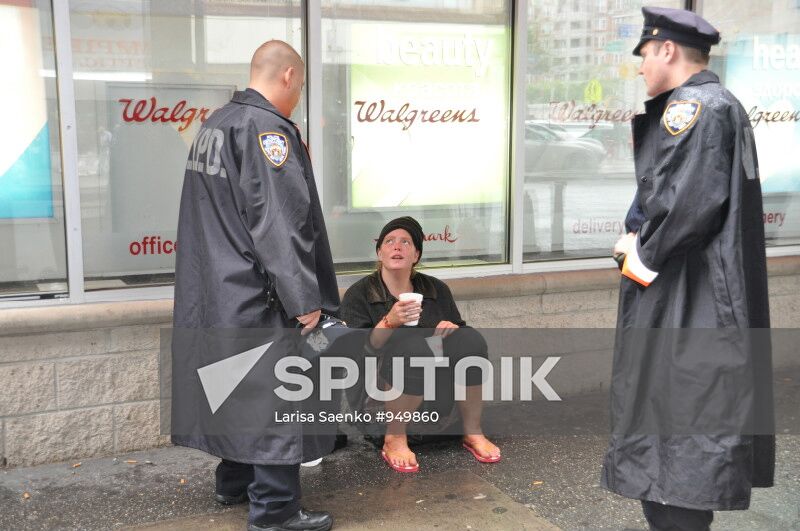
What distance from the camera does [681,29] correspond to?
3070mm

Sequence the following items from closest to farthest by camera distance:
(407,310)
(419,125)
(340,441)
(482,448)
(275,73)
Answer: (275,73), (407,310), (482,448), (340,441), (419,125)

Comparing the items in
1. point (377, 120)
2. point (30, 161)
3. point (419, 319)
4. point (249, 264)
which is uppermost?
point (377, 120)

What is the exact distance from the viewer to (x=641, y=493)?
10.1 feet

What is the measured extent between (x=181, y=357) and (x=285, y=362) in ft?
1.69

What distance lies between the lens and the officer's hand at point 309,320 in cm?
342

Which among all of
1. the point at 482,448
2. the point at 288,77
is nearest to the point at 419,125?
the point at 288,77

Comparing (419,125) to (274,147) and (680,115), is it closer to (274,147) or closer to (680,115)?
(274,147)

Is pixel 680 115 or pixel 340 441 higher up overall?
pixel 680 115

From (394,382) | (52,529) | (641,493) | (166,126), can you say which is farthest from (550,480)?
(166,126)

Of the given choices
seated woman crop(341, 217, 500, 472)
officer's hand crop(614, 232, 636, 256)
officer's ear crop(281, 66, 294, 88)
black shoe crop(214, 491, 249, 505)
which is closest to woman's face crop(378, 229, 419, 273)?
seated woman crop(341, 217, 500, 472)

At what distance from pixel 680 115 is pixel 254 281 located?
1.68 metres

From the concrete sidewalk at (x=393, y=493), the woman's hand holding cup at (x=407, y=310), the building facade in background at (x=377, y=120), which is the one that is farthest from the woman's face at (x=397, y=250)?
the concrete sidewalk at (x=393, y=493)

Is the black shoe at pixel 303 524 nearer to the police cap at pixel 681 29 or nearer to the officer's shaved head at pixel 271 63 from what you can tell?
the officer's shaved head at pixel 271 63

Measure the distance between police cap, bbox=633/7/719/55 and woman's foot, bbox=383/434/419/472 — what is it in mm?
2395
